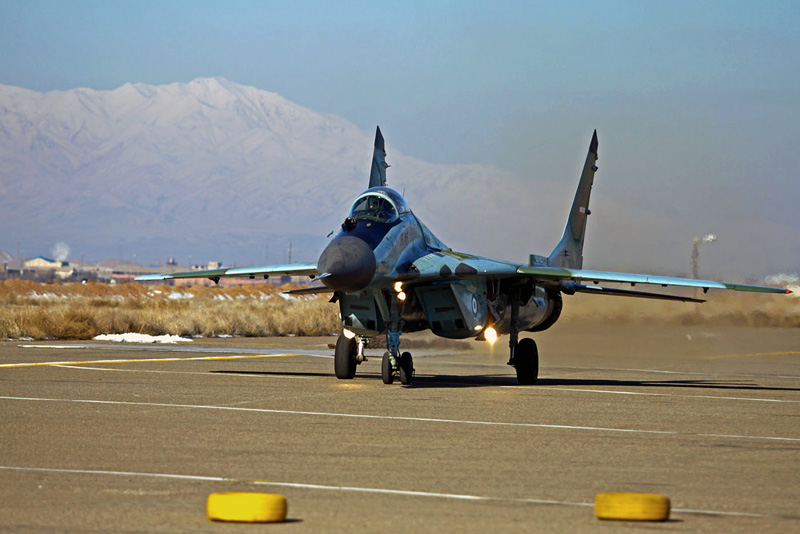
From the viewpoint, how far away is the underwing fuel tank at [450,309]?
2047 centimetres

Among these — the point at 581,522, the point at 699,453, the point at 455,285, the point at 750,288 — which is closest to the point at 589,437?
the point at 699,453

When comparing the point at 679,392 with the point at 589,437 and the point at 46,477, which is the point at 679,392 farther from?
the point at 46,477

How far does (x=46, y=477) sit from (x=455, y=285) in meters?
12.0

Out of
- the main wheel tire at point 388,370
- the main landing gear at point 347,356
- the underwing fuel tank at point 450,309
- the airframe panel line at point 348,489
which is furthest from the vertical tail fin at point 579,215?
the airframe panel line at point 348,489

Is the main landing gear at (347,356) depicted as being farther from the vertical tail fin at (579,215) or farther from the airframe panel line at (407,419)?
the vertical tail fin at (579,215)

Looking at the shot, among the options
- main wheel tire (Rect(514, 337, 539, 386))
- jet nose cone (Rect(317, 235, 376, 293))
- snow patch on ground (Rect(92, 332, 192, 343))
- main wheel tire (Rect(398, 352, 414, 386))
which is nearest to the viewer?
jet nose cone (Rect(317, 235, 376, 293))

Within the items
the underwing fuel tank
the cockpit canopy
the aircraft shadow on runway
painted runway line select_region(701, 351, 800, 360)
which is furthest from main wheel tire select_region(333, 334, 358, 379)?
painted runway line select_region(701, 351, 800, 360)

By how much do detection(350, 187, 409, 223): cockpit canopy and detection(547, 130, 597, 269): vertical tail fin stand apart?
844cm

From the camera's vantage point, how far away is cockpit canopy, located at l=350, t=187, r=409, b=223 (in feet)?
65.6

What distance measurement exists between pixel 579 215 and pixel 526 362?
7449 mm

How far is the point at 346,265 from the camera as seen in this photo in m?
18.1

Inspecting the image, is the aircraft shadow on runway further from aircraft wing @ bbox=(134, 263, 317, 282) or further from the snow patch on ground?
the snow patch on ground

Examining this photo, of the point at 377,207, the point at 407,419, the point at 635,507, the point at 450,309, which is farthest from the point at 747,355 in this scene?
the point at 635,507

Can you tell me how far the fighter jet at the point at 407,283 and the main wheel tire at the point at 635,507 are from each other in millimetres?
10636
